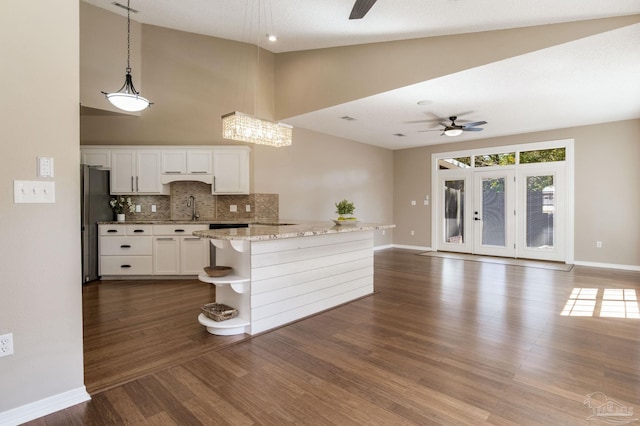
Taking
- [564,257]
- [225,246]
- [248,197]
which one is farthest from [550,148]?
[225,246]

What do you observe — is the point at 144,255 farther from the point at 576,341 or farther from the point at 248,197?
the point at 576,341

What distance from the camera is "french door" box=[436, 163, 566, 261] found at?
6.86 m

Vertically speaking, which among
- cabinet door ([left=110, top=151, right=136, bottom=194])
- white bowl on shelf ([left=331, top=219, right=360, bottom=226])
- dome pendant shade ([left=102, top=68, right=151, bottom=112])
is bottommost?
white bowl on shelf ([left=331, top=219, right=360, bottom=226])

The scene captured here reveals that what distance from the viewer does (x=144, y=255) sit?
5.14 m

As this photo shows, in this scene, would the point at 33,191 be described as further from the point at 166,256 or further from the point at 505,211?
the point at 505,211

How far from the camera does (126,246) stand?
5.12 meters

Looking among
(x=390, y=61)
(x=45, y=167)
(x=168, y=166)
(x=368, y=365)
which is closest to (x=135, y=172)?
(x=168, y=166)

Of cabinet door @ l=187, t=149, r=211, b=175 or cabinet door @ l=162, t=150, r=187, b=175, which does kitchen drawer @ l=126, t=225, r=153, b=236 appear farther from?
cabinet door @ l=187, t=149, r=211, b=175

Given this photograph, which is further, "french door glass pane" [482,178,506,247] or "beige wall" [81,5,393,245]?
"french door glass pane" [482,178,506,247]

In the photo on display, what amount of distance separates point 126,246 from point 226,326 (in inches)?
121

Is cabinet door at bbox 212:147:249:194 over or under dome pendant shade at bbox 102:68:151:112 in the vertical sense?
under

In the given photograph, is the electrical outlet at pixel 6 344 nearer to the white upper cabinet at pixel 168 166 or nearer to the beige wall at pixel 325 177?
the white upper cabinet at pixel 168 166

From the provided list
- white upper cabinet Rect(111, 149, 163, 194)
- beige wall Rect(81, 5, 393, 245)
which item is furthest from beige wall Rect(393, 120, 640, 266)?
white upper cabinet Rect(111, 149, 163, 194)

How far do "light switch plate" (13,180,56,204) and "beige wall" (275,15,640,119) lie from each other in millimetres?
4136
